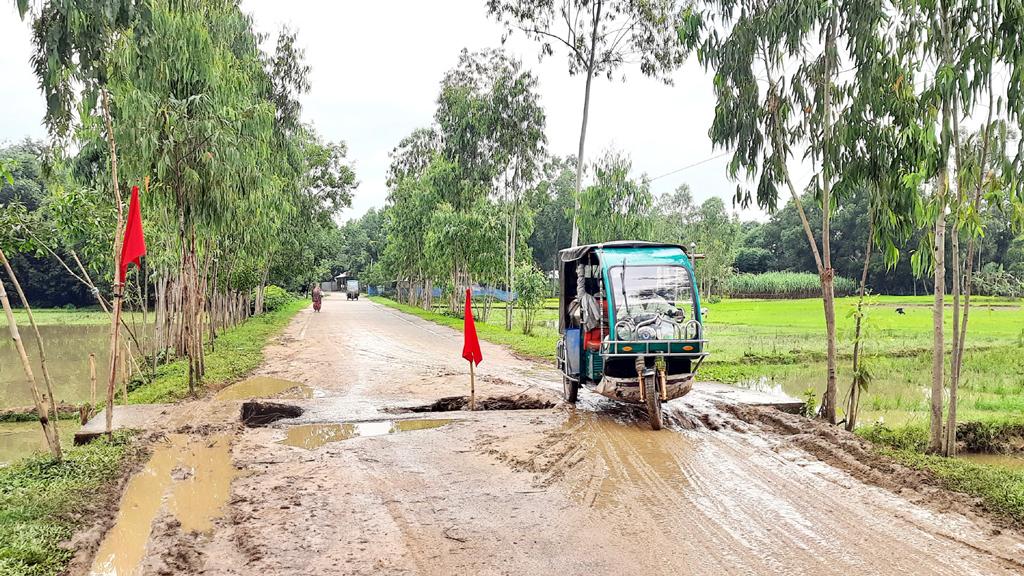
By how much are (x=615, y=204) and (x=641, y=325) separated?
1221 cm

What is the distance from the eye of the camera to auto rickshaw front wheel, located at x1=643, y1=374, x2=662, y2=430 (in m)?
9.23

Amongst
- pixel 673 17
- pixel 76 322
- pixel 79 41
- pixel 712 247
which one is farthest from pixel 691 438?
pixel 712 247

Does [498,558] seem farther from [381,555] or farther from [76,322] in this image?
[76,322]

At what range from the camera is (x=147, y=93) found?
10922 millimetres

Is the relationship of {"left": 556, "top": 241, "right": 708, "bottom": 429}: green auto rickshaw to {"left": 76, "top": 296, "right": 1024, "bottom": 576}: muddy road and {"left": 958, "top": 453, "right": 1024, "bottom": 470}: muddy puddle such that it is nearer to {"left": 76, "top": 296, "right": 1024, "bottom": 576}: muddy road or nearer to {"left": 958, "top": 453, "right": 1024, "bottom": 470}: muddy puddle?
{"left": 76, "top": 296, "right": 1024, "bottom": 576}: muddy road

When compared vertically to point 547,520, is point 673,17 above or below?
above

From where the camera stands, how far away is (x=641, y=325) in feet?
31.6

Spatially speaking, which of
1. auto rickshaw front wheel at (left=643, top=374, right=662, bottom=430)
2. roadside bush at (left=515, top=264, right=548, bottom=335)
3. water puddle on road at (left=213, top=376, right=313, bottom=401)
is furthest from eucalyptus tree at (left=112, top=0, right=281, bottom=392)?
roadside bush at (left=515, top=264, right=548, bottom=335)

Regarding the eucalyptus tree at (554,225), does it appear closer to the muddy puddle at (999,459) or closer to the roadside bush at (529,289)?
the roadside bush at (529,289)

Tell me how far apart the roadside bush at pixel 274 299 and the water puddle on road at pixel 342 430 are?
1606 inches

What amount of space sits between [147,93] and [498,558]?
31.8 ft

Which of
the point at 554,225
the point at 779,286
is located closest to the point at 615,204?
the point at 779,286

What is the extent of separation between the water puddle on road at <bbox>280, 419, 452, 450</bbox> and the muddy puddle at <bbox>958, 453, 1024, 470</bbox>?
696 centimetres

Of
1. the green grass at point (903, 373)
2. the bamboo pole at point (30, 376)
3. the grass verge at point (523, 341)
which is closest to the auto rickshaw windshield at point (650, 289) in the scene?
the green grass at point (903, 373)
